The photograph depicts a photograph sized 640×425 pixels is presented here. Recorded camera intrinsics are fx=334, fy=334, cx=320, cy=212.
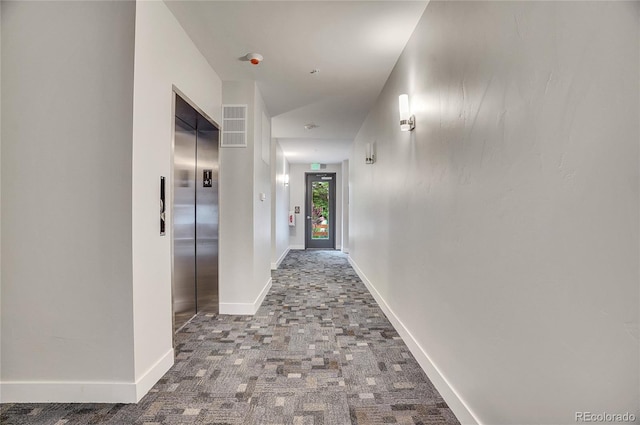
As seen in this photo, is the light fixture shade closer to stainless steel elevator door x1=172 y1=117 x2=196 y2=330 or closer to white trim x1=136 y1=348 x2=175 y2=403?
stainless steel elevator door x1=172 y1=117 x2=196 y2=330

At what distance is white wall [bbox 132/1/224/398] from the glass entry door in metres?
7.63

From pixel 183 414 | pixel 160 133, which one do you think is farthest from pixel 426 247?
pixel 160 133

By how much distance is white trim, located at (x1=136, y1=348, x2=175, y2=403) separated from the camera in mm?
2029

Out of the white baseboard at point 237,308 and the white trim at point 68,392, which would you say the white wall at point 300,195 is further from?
the white trim at point 68,392

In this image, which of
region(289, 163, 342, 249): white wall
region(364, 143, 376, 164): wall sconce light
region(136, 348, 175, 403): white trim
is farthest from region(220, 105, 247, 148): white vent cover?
region(289, 163, 342, 249): white wall

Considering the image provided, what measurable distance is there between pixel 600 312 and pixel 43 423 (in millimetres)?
2574

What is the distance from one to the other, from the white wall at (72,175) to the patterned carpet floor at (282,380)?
0.20 meters

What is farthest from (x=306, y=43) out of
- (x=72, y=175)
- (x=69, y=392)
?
(x=69, y=392)

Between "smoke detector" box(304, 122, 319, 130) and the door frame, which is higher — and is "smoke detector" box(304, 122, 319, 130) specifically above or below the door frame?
above

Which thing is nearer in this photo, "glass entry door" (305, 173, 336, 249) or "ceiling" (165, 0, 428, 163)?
A: "ceiling" (165, 0, 428, 163)

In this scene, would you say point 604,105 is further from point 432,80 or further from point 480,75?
point 432,80

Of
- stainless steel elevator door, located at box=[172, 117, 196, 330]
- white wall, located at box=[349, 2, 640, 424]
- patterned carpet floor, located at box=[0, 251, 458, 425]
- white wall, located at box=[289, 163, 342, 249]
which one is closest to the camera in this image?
white wall, located at box=[349, 2, 640, 424]

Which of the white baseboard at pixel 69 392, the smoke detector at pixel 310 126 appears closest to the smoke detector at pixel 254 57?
the smoke detector at pixel 310 126

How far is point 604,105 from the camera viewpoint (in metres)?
0.91
